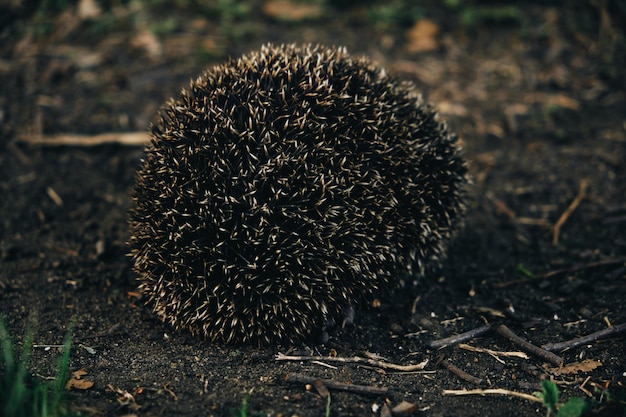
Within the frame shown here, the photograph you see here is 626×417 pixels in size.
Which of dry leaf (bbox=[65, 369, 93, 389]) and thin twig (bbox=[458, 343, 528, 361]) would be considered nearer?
dry leaf (bbox=[65, 369, 93, 389])

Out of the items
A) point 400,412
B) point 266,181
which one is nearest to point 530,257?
point 400,412

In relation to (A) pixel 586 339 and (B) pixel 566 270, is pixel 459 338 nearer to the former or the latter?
(A) pixel 586 339

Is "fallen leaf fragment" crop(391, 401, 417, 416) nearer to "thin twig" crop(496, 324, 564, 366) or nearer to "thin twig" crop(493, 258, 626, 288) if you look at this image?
"thin twig" crop(496, 324, 564, 366)

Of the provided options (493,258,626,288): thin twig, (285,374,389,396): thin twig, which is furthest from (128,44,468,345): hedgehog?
(493,258,626,288): thin twig

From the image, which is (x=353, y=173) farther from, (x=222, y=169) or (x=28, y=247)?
(x=28, y=247)

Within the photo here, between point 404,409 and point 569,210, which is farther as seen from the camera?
point 569,210

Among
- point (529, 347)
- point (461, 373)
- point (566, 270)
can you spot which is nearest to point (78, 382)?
point (461, 373)
